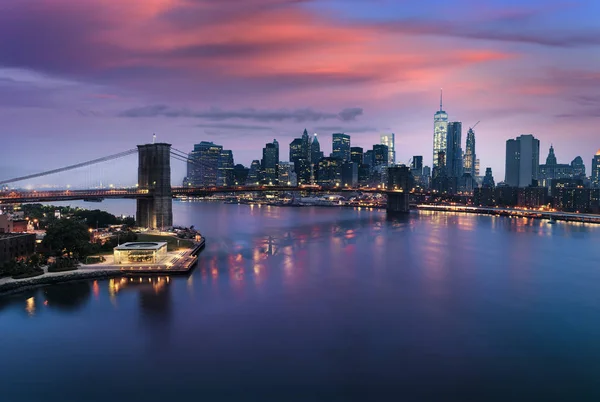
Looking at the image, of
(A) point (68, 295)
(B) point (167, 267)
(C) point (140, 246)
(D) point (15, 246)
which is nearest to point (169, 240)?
(C) point (140, 246)

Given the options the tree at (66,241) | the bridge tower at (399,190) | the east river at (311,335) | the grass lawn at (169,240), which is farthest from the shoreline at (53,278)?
the bridge tower at (399,190)

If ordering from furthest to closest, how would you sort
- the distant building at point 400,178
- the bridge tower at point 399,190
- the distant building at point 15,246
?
the distant building at point 400,178, the bridge tower at point 399,190, the distant building at point 15,246

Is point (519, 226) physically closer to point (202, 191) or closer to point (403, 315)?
point (202, 191)

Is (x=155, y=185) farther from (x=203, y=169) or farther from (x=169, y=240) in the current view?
(x=203, y=169)

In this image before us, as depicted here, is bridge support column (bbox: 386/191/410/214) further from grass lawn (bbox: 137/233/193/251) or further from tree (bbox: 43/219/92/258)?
tree (bbox: 43/219/92/258)

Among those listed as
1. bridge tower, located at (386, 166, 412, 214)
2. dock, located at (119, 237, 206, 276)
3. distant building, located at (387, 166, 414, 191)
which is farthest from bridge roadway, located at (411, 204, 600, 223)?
dock, located at (119, 237, 206, 276)

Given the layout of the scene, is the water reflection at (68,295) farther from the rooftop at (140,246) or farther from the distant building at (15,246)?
the distant building at (15,246)
